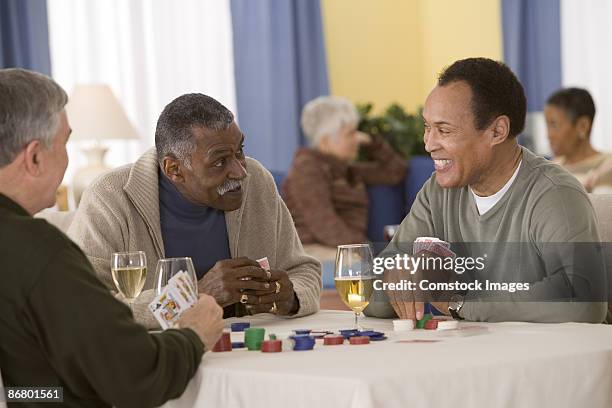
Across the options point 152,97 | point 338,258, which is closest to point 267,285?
point 338,258

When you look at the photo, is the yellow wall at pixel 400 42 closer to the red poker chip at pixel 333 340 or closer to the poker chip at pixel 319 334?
the poker chip at pixel 319 334

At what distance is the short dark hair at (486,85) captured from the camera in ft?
8.74

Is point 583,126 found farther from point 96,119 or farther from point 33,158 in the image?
point 33,158

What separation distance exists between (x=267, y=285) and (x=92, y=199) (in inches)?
22.0

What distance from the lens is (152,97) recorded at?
282 inches

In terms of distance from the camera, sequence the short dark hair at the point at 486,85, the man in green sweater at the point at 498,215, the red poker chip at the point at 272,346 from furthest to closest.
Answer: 1. the short dark hair at the point at 486,85
2. the man in green sweater at the point at 498,215
3. the red poker chip at the point at 272,346

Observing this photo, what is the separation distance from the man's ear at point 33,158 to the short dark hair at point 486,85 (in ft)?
4.12

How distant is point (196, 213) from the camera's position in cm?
280

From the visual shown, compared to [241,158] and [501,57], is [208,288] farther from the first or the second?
[501,57]

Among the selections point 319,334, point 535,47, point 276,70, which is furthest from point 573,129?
point 319,334

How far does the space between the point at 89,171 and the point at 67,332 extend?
418 centimetres

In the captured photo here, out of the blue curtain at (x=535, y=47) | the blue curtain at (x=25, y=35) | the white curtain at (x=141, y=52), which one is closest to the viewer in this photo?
the blue curtain at (x=25, y=35)

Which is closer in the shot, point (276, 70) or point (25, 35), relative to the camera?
point (25, 35)

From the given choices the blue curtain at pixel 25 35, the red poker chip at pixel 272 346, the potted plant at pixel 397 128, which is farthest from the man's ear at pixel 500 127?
the potted plant at pixel 397 128
